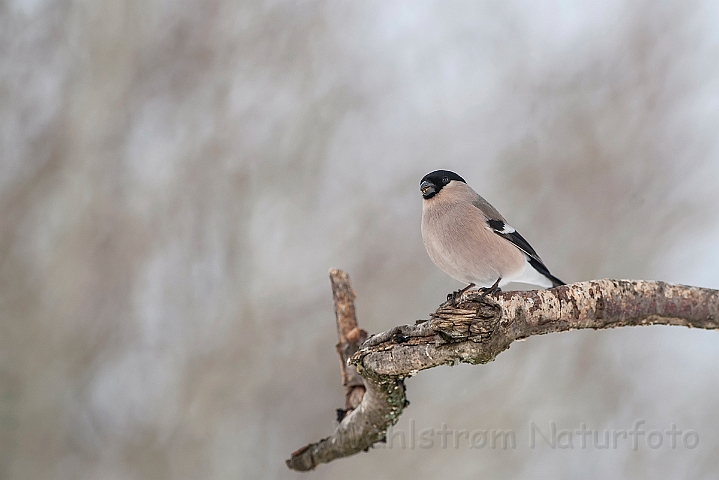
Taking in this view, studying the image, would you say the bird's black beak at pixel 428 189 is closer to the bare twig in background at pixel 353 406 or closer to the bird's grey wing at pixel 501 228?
the bird's grey wing at pixel 501 228

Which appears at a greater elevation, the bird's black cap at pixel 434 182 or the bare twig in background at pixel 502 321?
the bird's black cap at pixel 434 182

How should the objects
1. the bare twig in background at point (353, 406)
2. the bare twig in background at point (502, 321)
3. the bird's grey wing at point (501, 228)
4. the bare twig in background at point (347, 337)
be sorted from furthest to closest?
the bird's grey wing at point (501, 228) < the bare twig in background at point (347, 337) < the bare twig in background at point (353, 406) < the bare twig in background at point (502, 321)

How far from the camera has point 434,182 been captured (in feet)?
9.53

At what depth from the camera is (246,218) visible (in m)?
4.17

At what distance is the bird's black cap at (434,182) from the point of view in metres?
2.87

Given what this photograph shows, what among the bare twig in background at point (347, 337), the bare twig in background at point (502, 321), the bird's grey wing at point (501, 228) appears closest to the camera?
the bare twig in background at point (502, 321)

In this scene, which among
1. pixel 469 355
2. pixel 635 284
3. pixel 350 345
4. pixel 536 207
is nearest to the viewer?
pixel 469 355

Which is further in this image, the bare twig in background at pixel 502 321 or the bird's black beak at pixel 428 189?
the bird's black beak at pixel 428 189

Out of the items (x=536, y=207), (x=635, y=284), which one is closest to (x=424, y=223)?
(x=635, y=284)

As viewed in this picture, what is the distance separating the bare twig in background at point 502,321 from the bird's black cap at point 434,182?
0.98 m

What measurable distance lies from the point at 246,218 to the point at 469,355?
2663 millimetres

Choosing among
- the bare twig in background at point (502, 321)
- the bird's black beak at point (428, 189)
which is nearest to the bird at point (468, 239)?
the bird's black beak at point (428, 189)

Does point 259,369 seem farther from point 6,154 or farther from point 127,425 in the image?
point 6,154

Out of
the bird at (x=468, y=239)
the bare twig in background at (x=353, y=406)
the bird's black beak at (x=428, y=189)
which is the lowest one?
the bare twig in background at (x=353, y=406)
